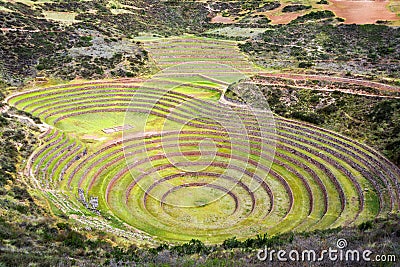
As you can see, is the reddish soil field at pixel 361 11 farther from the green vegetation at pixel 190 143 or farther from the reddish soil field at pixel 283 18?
the reddish soil field at pixel 283 18

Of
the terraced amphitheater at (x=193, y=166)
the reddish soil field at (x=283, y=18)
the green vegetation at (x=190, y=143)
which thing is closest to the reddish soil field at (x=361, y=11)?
the green vegetation at (x=190, y=143)

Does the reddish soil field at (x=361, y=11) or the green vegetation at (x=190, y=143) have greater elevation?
the reddish soil field at (x=361, y=11)

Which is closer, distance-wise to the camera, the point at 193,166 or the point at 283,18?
the point at 193,166

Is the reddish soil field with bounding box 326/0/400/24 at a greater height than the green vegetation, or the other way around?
the reddish soil field with bounding box 326/0/400/24

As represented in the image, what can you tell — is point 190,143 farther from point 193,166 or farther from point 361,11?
point 361,11

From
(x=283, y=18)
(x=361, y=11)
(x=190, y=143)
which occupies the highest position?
(x=361, y=11)

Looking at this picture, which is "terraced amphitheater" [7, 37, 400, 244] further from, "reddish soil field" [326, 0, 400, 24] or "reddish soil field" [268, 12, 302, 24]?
"reddish soil field" [326, 0, 400, 24]

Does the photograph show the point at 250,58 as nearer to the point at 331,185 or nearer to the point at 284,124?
the point at 284,124

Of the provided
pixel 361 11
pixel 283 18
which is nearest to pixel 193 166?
pixel 283 18

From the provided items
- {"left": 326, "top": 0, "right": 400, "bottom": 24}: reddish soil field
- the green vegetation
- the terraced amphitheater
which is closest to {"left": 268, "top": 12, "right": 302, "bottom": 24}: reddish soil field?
the green vegetation
